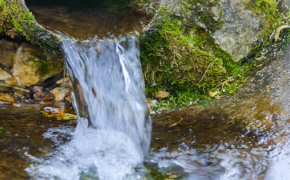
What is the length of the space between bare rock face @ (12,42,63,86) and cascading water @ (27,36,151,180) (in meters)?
1.22

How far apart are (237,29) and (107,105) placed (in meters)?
2.14

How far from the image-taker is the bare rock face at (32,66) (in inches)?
153

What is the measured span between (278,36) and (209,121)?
1.80 meters

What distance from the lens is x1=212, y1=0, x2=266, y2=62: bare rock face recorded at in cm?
334

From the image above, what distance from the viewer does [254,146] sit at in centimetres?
225

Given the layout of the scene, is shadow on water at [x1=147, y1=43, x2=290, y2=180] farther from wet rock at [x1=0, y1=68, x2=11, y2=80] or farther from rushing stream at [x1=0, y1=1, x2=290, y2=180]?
wet rock at [x1=0, y1=68, x2=11, y2=80]

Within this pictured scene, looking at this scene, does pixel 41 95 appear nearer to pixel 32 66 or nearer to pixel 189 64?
pixel 32 66

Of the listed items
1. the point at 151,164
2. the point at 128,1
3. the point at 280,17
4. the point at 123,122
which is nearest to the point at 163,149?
the point at 151,164

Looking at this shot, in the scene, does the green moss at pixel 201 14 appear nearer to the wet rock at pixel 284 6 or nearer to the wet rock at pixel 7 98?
the wet rock at pixel 284 6

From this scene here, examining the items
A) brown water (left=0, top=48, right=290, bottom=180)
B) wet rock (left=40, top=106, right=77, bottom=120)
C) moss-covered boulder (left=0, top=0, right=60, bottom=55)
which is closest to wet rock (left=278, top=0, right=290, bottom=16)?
brown water (left=0, top=48, right=290, bottom=180)

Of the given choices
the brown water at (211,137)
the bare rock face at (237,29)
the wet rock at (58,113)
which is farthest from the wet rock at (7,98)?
the bare rock face at (237,29)

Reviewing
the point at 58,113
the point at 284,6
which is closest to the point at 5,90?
the point at 58,113

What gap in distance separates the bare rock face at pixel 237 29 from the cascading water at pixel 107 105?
4.38ft

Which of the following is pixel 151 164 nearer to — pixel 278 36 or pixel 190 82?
pixel 190 82
